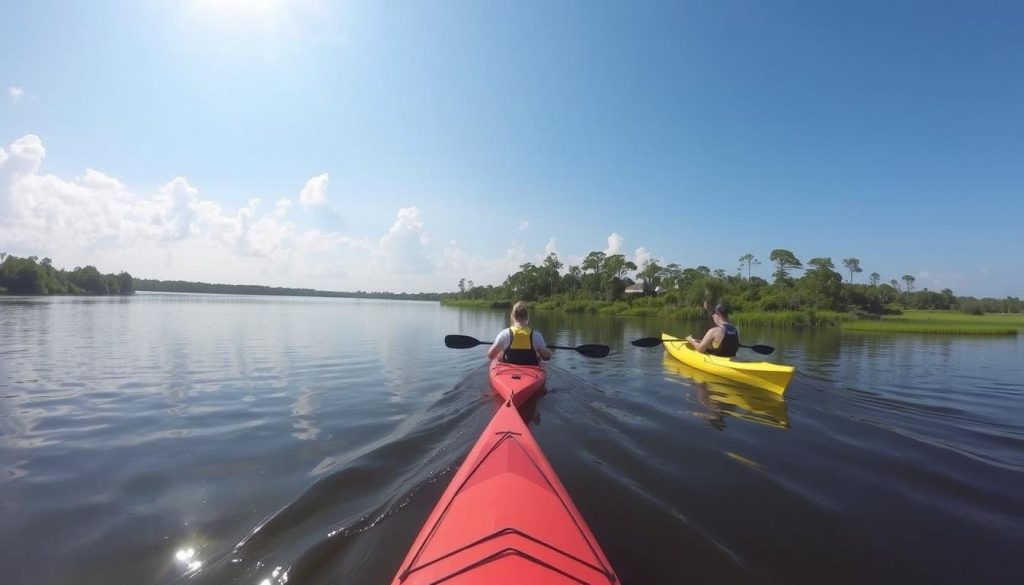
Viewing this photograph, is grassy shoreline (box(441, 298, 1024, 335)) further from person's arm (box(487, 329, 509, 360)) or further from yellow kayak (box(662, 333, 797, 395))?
person's arm (box(487, 329, 509, 360))

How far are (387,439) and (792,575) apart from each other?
16.6ft

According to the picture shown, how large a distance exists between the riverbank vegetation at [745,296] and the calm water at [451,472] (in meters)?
32.7

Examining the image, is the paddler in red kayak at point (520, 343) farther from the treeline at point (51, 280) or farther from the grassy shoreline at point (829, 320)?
the treeline at point (51, 280)

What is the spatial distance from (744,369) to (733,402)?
1274 millimetres

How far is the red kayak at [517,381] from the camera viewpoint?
7.60 meters

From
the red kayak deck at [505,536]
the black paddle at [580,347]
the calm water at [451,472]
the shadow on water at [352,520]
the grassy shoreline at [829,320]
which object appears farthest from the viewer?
the grassy shoreline at [829,320]

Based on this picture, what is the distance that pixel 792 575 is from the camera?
3340mm

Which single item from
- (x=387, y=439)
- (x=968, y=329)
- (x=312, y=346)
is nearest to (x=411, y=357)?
(x=312, y=346)

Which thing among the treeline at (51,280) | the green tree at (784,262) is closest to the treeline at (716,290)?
the green tree at (784,262)

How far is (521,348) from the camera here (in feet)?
29.9

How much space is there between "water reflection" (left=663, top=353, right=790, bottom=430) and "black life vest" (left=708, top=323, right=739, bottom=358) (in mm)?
666

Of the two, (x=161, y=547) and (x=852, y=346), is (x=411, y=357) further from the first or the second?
(x=852, y=346)

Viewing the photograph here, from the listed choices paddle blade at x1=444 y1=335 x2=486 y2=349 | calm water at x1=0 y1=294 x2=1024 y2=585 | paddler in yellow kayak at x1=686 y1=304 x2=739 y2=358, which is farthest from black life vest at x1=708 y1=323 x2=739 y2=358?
paddle blade at x1=444 y1=335 x2=486 y2=349

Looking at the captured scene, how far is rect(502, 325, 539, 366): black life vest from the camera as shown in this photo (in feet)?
29.7
